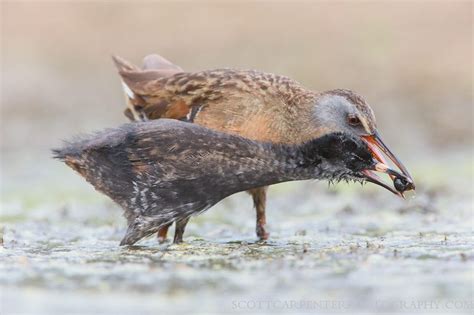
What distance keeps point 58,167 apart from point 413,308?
9.39m

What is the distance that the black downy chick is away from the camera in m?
8.23

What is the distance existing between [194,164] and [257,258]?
0.98 m

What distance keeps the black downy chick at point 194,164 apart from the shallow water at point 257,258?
415 millimetres

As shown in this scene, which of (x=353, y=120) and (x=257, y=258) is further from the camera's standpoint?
(x=353, y=120)

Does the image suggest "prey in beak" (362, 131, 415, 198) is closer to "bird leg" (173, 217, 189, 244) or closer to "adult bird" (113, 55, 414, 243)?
"adult bird" (113, 55, 414, 243)

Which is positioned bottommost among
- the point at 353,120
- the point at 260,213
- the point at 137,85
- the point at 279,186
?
the point at 260,213

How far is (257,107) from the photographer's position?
8.48 meters

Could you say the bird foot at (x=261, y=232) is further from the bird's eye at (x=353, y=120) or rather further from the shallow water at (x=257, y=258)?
the bird's eye at (x=353, y=120)

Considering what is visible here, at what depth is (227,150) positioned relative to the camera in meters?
8.22

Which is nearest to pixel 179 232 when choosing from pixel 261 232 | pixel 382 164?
pixel 261 232

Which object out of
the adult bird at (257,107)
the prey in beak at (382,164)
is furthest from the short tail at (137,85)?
the prey in beak at (382,164)

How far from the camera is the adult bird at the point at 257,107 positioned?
8.14 meters

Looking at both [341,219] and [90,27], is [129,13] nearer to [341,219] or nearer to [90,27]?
[90,27]

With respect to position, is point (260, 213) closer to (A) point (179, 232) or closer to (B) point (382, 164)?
(A) point (179, 232)
